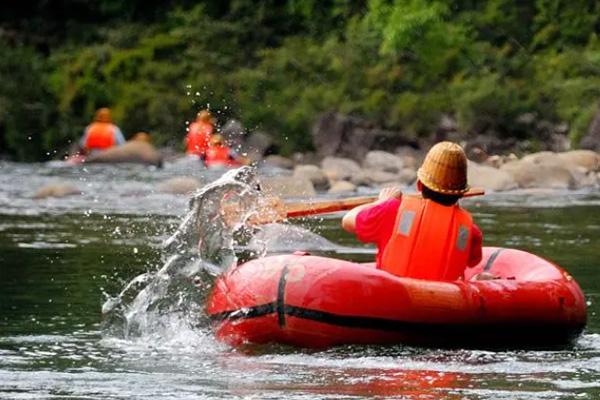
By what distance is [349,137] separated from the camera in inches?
1182

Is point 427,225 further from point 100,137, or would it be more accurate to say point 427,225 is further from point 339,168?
point 100,137

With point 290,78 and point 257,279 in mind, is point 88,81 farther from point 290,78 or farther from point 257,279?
point 257,279

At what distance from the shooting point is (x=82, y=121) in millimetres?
33750

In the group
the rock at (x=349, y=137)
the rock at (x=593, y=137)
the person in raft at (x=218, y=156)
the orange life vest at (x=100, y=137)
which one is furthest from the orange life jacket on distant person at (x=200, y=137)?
the rock at (x=593, y=137)

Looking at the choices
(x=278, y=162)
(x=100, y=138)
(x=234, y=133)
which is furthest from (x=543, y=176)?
(x=234, y=133)

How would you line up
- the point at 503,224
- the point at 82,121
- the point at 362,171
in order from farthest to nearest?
the point at 82,121, the point at 362,171, the point at 503,224

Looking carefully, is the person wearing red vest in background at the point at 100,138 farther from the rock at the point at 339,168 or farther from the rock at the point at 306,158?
the rock at the point at 339,168

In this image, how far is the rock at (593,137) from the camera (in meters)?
27.1

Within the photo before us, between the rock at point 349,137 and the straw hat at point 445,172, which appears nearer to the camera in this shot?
the straw hat at point 445,172

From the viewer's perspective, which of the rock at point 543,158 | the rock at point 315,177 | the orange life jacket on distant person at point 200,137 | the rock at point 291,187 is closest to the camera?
the rock at point 291,187

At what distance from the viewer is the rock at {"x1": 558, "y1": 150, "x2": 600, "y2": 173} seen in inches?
961

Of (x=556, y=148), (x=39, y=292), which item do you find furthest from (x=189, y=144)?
(x=39, y=292)

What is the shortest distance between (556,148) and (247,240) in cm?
1373

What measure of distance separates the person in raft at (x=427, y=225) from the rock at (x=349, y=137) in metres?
19.5
